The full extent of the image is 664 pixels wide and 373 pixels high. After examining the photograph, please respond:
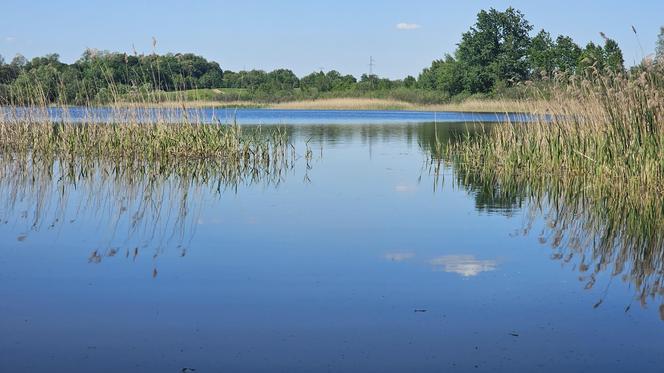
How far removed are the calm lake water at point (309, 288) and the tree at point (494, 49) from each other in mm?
52038

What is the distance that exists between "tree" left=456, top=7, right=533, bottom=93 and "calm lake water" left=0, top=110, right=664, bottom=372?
52038 mm

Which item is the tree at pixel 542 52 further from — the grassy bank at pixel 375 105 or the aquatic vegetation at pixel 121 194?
the aquatic vegetation at pixel 121 194

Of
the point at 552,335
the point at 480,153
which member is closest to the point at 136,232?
the point at 552,335

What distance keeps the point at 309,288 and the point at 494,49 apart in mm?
58312

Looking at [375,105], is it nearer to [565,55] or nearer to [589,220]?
[565,55]

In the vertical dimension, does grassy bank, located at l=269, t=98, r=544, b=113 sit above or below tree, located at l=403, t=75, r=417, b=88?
below

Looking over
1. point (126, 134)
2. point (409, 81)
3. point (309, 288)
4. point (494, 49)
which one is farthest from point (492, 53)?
point (309, 288)

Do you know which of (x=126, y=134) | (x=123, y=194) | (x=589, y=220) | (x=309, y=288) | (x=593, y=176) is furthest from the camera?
(x=126, y=134)

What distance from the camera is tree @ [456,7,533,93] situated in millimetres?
59312

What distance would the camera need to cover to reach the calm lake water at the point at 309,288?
3.58 m

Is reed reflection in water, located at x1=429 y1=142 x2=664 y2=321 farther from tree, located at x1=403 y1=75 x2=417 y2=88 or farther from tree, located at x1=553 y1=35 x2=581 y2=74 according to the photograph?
tree, located at x1=403 y1=75 x2=417 y2=88

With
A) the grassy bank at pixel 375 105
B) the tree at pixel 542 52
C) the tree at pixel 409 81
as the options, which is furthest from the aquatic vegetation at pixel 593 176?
the tree at pixel 409 81

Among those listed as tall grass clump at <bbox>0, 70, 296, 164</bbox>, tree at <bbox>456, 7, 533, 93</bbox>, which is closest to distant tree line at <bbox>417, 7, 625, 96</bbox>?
tree at <bbox>456, 7, 533, 93</bbox>

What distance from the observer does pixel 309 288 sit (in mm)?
4801
